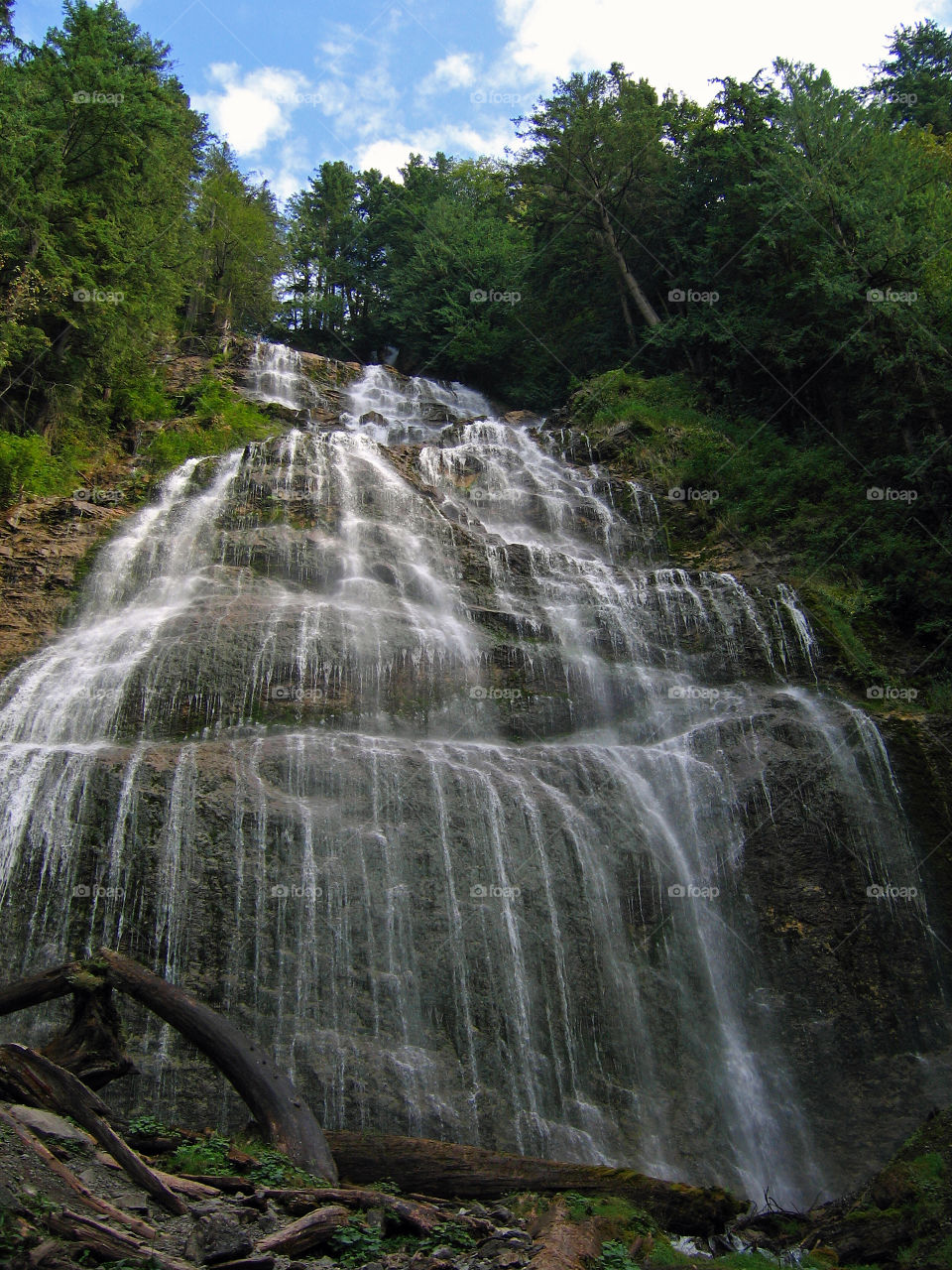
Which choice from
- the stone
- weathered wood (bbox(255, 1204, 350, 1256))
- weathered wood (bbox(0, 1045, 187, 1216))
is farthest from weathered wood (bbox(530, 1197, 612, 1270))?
weathered wood (bbox(0, 1045, 187, 1216))

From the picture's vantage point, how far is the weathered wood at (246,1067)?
5957mm

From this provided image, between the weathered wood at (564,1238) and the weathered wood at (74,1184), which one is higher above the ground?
the weathered wood at (74,1184)

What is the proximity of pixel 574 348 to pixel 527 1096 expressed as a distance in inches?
1038

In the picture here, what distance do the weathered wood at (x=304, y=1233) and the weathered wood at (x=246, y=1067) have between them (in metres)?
0.87

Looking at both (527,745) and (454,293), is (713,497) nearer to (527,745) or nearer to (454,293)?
(527,745)

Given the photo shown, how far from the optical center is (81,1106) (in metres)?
5.19

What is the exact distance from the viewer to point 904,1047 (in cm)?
1009

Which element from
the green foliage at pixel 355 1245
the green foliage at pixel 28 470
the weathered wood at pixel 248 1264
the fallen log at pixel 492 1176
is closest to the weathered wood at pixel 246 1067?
the fallen log at pixel 492 1176

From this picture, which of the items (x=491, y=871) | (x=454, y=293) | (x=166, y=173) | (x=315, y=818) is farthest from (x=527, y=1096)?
(x=454, y=293)

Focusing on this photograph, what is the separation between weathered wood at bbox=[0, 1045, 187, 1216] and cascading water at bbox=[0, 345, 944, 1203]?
333 centimetres

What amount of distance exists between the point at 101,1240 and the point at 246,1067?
2.39 metres

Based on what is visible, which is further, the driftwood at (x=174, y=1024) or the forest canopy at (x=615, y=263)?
the forest canopy at (x=615, y=263)

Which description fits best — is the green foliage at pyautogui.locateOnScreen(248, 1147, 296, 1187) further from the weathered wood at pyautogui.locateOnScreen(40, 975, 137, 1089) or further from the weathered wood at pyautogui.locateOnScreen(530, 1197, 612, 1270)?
the weathered wood at pyautogui.locateOnScreen(530, 1197, 612, 1270)

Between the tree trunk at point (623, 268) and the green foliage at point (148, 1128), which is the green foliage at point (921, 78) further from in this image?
the green foliage at point (148, 1128)
